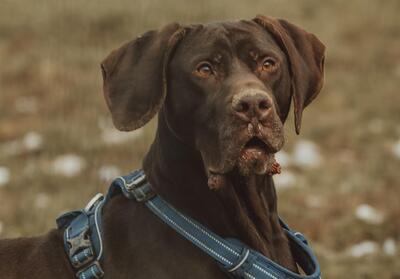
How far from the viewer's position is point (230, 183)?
13.4ft

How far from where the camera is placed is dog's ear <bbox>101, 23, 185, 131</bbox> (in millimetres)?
4035

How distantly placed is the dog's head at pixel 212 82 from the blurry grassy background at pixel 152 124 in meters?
2.44

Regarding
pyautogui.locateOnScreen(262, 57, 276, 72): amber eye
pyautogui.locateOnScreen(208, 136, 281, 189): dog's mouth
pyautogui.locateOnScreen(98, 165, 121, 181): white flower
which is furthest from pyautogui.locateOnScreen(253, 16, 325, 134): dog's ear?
pyautogui.locateOnScreen(98, 165, 121, 181): white flower

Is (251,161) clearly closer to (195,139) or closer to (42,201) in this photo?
(195,139)

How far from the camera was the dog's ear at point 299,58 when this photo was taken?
4203 mm

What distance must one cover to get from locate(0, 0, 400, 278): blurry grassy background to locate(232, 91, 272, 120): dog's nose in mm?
2690

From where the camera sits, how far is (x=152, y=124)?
1016 centimetres

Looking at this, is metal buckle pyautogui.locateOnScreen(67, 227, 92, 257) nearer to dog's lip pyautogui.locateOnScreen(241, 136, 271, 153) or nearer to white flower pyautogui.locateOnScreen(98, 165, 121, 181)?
dog's lip pyautogui.locateOnScreen(241, 136, 271, 153)

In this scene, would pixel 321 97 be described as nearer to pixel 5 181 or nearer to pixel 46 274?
pixel 5 181

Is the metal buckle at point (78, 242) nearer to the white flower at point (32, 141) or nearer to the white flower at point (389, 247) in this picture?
the white flower at point (389, 247)

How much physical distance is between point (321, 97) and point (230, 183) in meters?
7.62

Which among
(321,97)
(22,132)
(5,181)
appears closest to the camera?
(5,181)

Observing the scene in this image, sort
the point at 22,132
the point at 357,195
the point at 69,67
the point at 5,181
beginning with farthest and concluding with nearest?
1. the point at 69,67
2. the point at 22,132
3. the point at 5,181
4. the point at 357,195

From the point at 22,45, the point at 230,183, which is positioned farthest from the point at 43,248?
the point at 22,45
